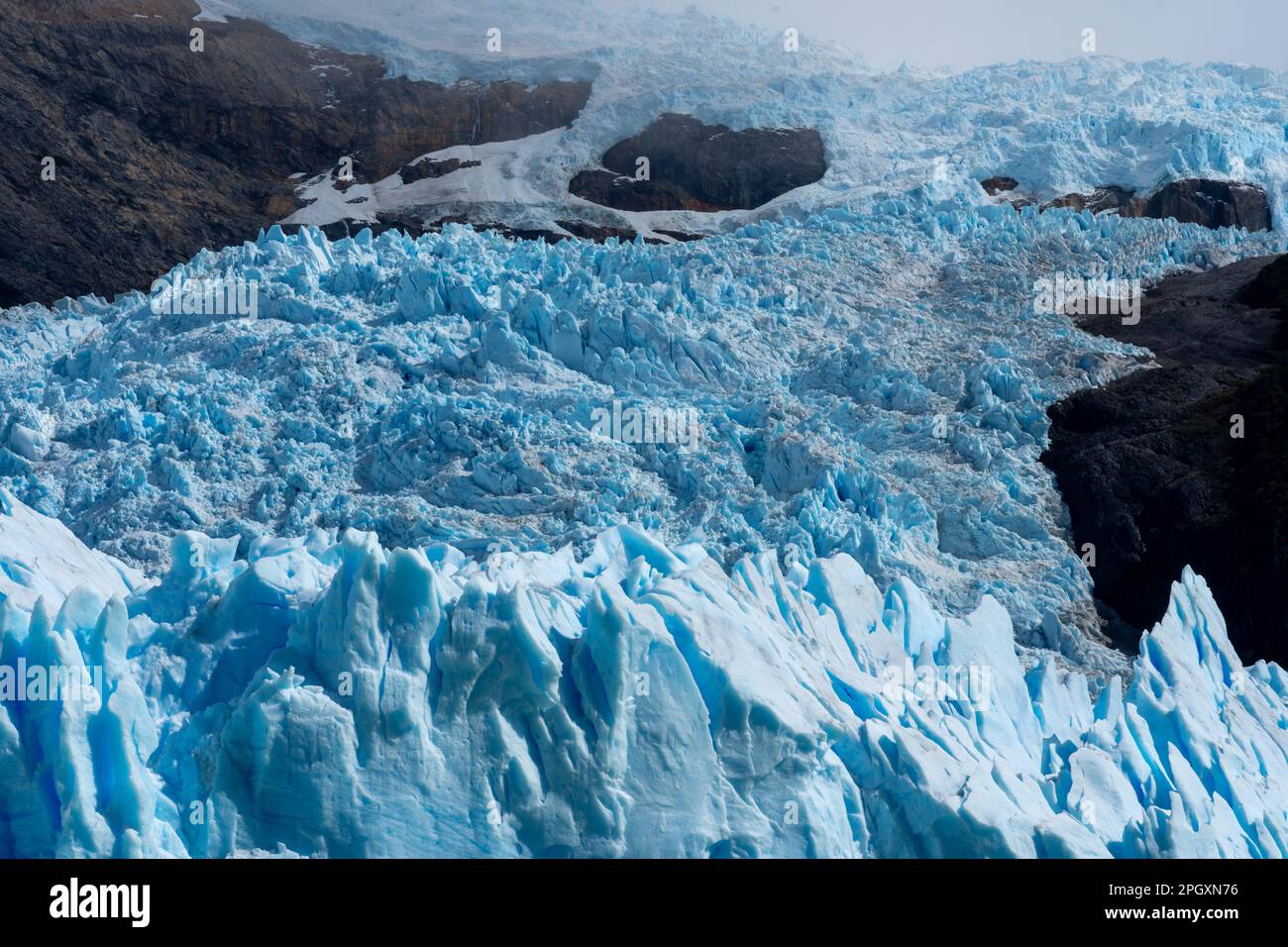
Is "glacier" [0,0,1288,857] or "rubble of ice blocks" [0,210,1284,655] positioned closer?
"glacier" [0,0,1288,857]

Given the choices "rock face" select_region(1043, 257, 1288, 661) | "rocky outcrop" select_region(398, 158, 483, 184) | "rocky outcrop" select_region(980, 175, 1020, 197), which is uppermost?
"rocky outcrop" select_region(980, 175, 1020, 197)

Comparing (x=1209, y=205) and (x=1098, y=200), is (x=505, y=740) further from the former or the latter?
(x=1209, y=205)

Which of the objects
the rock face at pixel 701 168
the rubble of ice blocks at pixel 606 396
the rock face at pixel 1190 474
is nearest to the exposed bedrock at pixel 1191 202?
the rubble of ice blocks at pixel 606 396

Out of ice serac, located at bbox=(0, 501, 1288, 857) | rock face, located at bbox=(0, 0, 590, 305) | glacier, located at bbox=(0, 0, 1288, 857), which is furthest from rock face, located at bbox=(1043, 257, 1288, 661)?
rock face, located at bbox=(0, 0, 590, 305)

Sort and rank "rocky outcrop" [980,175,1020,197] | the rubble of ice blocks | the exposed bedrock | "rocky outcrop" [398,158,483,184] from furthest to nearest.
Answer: "rocky outcrop" [398,158,483,184]
"rocky outcrop" [980,175,1020,197]
the exposed bedrock
the rubble of ice blocks

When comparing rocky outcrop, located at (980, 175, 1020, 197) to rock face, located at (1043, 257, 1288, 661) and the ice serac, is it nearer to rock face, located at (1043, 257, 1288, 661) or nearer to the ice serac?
rock face, located at (1043, 257, 1288, 661)

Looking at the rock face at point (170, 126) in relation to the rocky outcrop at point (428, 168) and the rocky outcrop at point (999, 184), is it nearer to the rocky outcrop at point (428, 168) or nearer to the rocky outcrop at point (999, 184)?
the rocky outcrop at point (428, 168)

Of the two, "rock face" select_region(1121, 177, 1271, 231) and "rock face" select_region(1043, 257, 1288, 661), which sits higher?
"rock face" select_region(1121, 177, 1271, 231)
